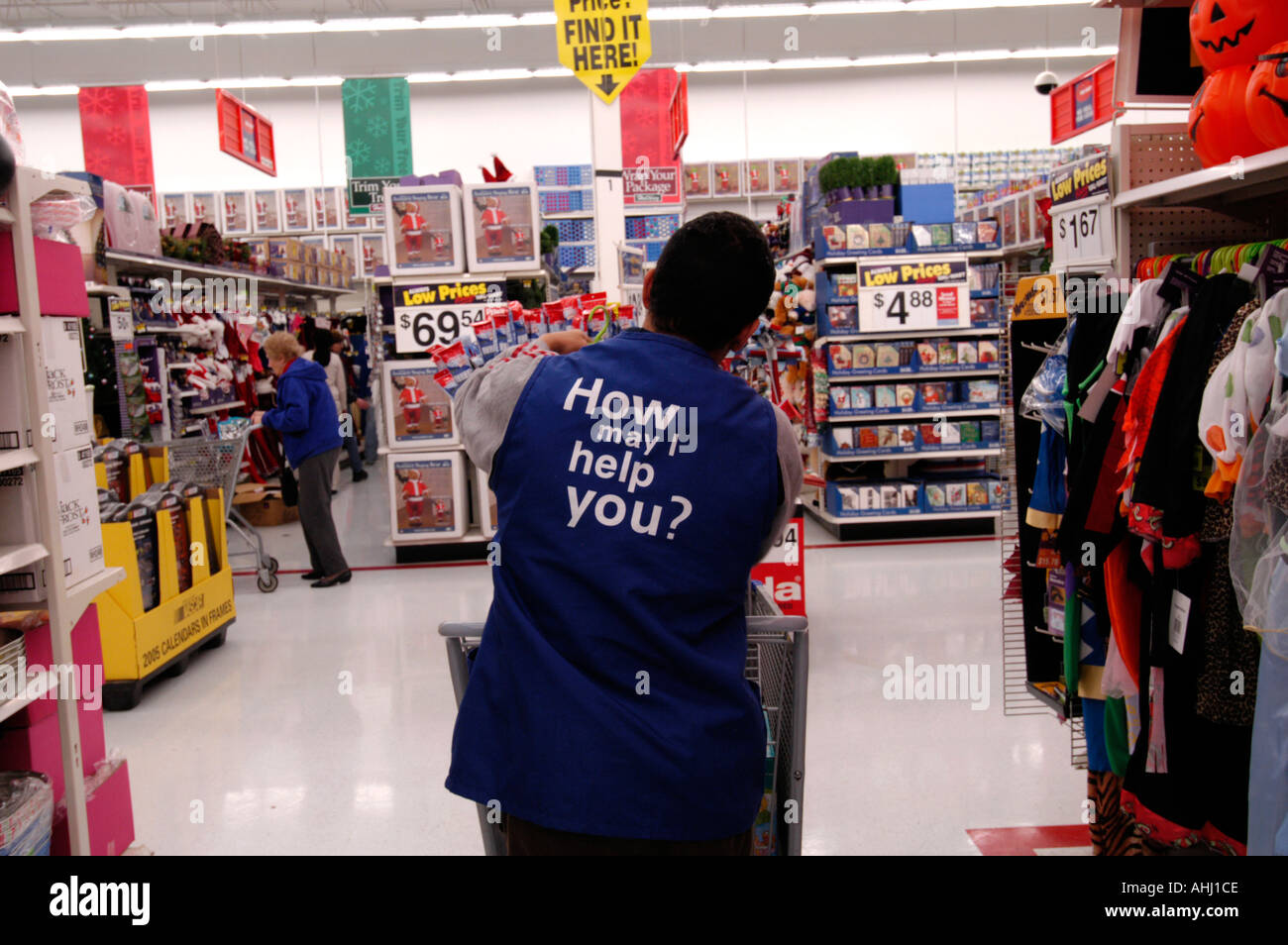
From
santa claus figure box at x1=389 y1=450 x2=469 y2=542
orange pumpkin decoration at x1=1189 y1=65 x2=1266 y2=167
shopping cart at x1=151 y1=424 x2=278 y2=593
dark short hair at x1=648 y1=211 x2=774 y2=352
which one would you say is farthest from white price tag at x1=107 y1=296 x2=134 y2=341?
orange pumpkin decoration at x1=1189 y1=65 x2=1266 y2=167

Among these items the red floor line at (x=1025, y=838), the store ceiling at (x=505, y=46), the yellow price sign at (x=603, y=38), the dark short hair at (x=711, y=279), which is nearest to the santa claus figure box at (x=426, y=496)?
the yellow price sign at (x=603, y=38)

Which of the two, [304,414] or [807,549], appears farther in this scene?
[807,549]

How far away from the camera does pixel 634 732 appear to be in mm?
1446

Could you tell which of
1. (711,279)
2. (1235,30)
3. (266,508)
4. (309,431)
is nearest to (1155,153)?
(1235,30)

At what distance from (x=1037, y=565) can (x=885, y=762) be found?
4.25 ft

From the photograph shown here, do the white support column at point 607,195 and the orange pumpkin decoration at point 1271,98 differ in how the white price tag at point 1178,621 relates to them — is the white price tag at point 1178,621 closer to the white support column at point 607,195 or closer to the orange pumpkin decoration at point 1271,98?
the orange pumpkin decoration at point 1271,98

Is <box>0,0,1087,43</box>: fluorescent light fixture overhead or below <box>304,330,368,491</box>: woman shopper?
overhead

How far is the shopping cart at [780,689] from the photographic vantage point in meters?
1.83

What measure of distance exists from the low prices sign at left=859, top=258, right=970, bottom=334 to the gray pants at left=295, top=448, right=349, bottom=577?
3.87 m

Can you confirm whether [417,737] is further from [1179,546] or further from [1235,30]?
[1235,30]

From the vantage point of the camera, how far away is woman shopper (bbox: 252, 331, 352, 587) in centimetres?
651

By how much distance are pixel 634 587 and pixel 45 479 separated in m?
1.88

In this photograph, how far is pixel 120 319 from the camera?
605 centimetres

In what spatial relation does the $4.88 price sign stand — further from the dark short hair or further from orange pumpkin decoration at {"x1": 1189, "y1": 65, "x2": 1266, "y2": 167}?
the dark short hair
